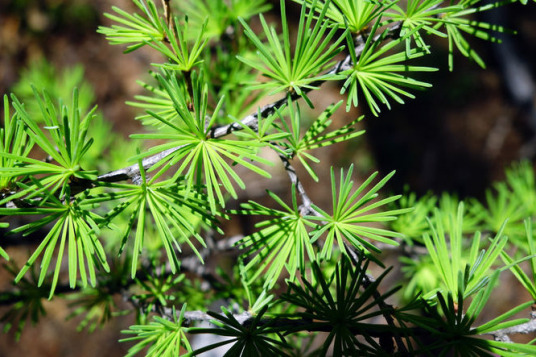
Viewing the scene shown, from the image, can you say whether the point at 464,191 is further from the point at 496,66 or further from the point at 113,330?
the point at 113,330

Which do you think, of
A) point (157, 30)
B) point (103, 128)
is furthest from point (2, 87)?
point (157, 30)

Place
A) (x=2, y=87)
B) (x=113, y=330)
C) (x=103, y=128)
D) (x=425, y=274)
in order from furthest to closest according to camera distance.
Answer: (x=2, y=87) < (x=113, y=330) < (x=103, y=128) < (x=425, y=274)

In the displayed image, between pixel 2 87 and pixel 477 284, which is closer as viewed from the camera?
pixel 477 284

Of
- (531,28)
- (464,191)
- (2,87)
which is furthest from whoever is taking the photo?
(531,28)

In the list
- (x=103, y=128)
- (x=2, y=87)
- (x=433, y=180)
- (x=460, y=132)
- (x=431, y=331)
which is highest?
(x=2, y=87)

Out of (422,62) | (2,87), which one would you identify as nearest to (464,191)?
(422,62)

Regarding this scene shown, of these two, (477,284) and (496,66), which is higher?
(496,66)
